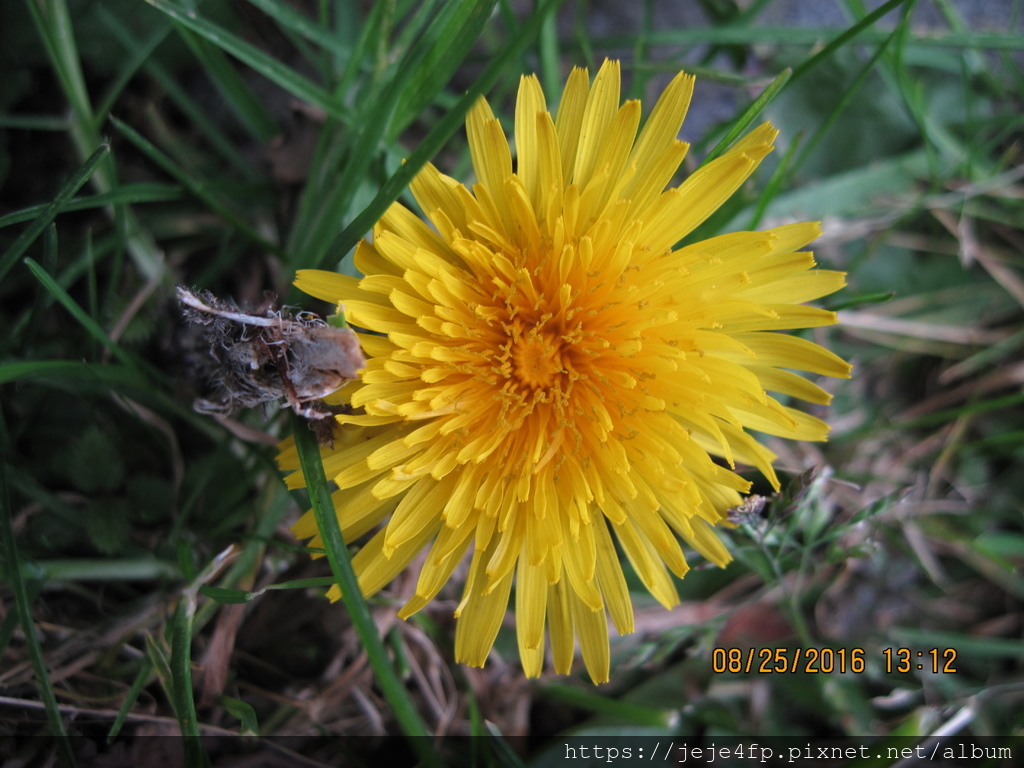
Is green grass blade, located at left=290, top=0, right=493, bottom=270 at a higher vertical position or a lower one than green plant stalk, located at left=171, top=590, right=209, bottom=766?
higher

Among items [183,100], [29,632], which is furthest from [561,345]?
[183,100]

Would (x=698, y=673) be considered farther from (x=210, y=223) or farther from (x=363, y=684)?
(x=210, y=223)

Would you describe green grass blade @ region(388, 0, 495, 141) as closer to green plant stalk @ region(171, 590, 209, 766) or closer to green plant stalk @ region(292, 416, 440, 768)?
green plant stalk @ region(292, 416, 440, 768)

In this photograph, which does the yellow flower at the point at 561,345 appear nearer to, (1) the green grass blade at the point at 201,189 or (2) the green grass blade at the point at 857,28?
(2) the green grass blade at the point at 857,28

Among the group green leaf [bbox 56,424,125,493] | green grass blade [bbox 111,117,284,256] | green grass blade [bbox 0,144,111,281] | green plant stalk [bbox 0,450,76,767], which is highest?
green grass blade [bbox 111,117,284,256]

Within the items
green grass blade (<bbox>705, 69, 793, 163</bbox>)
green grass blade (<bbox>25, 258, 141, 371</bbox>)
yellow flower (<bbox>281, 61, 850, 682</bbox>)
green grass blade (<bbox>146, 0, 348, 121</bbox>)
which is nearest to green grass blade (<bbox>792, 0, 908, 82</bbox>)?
green grass blade (<bbox>705, 69, 793, 163</bbox>)

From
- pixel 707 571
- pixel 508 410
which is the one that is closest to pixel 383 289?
pixel 508 410
